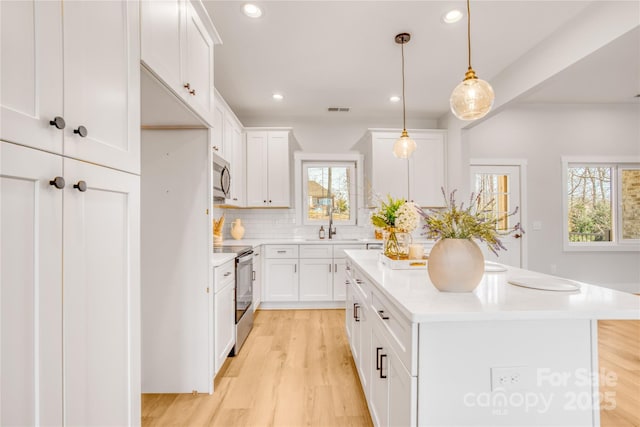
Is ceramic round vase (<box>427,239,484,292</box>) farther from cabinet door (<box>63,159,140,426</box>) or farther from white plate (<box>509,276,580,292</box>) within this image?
cabinet door (<box>63,159,140,426</box>)

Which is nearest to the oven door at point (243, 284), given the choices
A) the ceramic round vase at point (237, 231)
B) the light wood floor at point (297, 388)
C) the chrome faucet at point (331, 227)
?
the light wood floor at point (297, 388)

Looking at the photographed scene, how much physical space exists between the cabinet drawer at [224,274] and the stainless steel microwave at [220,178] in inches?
26.8

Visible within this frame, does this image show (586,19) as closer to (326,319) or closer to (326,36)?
(326,36)

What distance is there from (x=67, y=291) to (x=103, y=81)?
64 centimetres

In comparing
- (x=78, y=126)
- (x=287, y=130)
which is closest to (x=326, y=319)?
(x=287, y=130)

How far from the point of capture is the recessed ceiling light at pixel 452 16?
2.30m

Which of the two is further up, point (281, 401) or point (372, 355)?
point (372, 355)

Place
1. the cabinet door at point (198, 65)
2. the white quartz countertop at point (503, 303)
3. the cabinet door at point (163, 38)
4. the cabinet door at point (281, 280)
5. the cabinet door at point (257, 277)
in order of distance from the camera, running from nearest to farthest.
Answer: the white quartz countertop at point (503, 303), the cabinet door at point (163, 38), the cabinet door at point (198, 65), the cabinet door at point (257, 277), the cabinet door at point (281, 280)

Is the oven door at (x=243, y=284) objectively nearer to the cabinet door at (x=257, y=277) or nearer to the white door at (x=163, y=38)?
the cabinet door at (x=257, y=277)

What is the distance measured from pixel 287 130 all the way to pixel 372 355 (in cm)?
331

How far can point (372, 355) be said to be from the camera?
1665 mm

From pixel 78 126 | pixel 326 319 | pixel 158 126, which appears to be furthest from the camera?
pixel 326 319

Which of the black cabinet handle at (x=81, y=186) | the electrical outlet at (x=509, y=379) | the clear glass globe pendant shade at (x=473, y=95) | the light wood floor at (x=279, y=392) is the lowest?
the light wood floor at (x=279, y=392)

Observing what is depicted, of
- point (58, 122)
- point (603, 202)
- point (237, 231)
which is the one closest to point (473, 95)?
point (58, 122)
